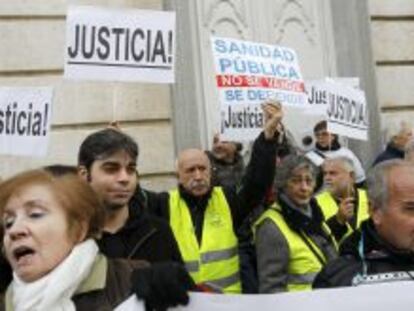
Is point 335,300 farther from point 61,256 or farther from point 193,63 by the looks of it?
point 193,63

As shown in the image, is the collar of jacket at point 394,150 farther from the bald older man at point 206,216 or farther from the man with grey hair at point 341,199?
the bald older man at point 206,216

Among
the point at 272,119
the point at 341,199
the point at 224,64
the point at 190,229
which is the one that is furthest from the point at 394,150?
the point at 190,229

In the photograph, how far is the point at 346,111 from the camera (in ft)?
22.7

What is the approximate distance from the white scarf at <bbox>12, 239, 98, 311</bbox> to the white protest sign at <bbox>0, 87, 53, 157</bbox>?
9.99ft

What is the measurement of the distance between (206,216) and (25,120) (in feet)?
4.52

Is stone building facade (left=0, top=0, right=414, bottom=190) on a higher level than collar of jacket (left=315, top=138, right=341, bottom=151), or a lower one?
higher

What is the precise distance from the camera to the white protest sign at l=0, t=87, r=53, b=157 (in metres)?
5.77

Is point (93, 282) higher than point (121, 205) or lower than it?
lower

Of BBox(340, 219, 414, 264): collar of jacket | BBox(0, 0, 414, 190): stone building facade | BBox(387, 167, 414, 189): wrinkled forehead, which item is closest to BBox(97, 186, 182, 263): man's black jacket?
BBox(340, 219, 414, 264): collar of jacket

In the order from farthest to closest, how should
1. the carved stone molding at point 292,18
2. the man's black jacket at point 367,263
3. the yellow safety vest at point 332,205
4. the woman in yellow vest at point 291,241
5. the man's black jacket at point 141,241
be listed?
the carved stone molding at point 292,18, the yellow safety vest at point 332,205, the woman in yellow vest at point 291,241, the man's black jacket at point 141,241, the man's black jacket at point 367,263

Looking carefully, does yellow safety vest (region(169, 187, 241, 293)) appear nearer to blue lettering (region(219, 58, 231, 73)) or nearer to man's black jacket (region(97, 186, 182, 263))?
blue lettering (region(219, 58, 231, 73))

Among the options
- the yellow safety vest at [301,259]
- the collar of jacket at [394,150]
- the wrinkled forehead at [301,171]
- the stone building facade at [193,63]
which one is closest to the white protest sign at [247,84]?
the wrinkled forehead at [301,171]

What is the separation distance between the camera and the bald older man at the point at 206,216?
16.8 feet

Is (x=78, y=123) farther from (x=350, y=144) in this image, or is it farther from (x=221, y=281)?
(x=221, y=281)
